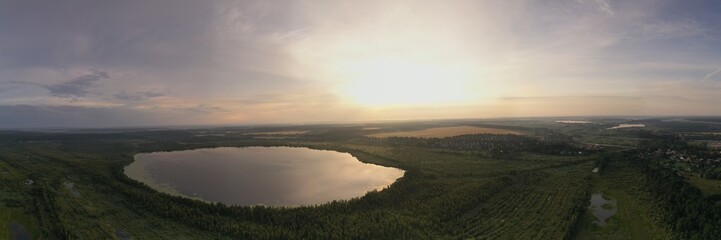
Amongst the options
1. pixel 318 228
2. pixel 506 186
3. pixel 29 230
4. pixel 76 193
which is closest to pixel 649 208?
pixel 506 186

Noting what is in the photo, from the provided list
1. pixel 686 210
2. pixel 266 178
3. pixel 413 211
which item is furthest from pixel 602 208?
pixel 266 178

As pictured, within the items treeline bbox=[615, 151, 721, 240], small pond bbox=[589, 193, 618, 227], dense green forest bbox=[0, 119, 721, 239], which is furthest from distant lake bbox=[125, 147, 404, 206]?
treeline bbox=[615, 151, 721, 240]

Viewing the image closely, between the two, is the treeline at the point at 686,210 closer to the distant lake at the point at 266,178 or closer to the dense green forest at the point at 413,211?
the dense green forest at the point at 413,211

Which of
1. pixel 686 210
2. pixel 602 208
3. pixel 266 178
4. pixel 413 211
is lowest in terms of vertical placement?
pixel 602 208

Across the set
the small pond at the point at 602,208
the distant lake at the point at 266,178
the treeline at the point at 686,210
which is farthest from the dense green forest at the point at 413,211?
the distant lake at the point at 266,178

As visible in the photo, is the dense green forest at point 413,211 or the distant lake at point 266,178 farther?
the distant lake at point 266,178

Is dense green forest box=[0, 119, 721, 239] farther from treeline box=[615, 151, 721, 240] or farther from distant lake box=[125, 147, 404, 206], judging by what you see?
distant lake box=[125, 147, 404, 206]

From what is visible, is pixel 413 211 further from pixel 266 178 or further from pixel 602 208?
pixel 266 178

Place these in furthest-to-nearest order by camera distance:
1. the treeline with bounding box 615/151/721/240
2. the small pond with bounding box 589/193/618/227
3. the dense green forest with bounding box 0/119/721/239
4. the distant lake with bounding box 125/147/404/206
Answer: the distant lake with bounding box 125/147/404/206 < the small pond with bounding box 589/193/618/227 < the dense green forest with bounding box 0/119/721/239 < the treeline with bounding box 615/151/721/240
